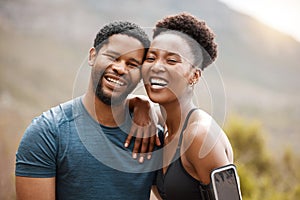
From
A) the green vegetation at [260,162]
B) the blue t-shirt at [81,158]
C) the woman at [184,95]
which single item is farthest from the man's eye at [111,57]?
the green vegetation at [260,162]

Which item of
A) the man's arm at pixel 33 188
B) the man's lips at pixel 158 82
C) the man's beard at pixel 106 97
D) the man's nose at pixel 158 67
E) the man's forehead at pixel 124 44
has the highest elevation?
the man's forehead at pixel 124 44

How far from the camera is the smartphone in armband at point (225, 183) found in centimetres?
159

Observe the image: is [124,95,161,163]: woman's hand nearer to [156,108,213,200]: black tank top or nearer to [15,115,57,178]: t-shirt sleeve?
[156,108,213,200]: black tank top

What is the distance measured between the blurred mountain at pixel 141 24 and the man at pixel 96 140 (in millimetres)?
5718

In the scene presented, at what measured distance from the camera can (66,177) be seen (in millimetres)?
1844

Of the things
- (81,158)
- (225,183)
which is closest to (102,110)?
(81,158)

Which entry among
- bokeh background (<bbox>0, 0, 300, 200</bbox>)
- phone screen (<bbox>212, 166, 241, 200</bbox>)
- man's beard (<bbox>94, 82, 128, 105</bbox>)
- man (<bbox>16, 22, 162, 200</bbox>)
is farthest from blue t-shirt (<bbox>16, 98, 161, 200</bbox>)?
bokeh background (<bbox>0, 0, 300, 200</bbox>)

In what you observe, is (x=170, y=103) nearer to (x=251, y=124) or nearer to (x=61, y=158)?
(x=61, y=158)

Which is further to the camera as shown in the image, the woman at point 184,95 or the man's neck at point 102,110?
the man's neck at point 102,110

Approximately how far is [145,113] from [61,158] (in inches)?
15.4

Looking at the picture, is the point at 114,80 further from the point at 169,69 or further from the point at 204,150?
the point at 204,150

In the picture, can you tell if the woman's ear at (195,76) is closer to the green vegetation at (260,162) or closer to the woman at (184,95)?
the woman at (184,95)

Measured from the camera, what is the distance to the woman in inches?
64.0

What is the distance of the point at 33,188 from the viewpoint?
176 cm
